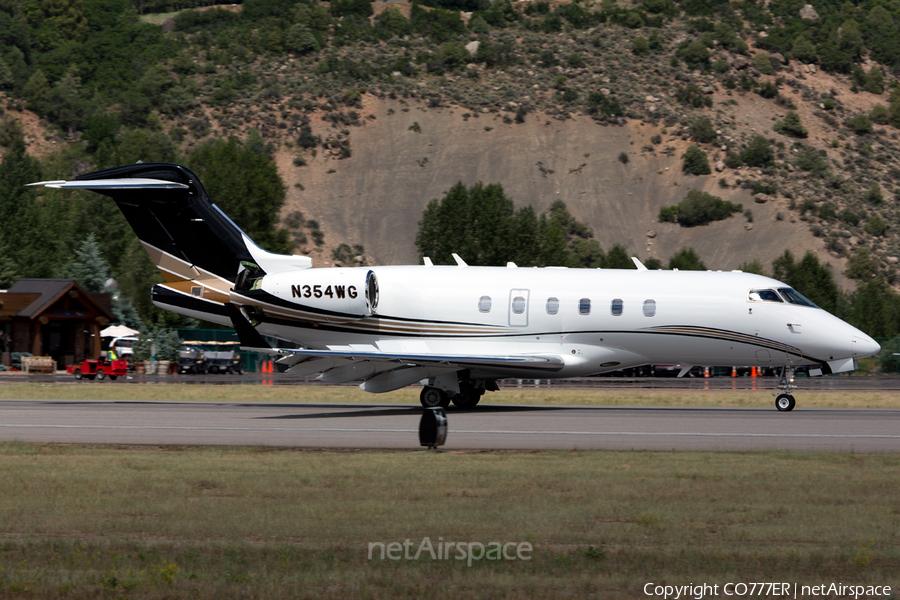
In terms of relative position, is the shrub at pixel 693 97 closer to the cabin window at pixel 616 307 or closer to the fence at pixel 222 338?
the fence at pixel 222 338

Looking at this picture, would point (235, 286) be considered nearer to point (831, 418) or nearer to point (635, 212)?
point (831, 418)

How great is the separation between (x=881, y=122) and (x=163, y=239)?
130 meters

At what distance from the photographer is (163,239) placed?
28.1 metres

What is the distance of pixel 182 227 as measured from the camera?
2803cm

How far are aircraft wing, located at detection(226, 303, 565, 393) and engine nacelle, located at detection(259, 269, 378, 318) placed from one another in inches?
62.2

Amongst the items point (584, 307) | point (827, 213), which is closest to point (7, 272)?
point (584, 307)

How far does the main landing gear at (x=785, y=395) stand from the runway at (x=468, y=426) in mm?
263

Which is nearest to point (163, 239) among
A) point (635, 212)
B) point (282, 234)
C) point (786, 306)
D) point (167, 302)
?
point (167, 302)

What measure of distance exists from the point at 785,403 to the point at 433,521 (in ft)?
55.9

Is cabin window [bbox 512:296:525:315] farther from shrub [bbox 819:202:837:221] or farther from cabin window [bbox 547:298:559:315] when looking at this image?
shrub [bbox 819:202:837:221]

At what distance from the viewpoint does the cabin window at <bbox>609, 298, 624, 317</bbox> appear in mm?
26047

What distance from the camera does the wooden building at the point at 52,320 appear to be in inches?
2258
